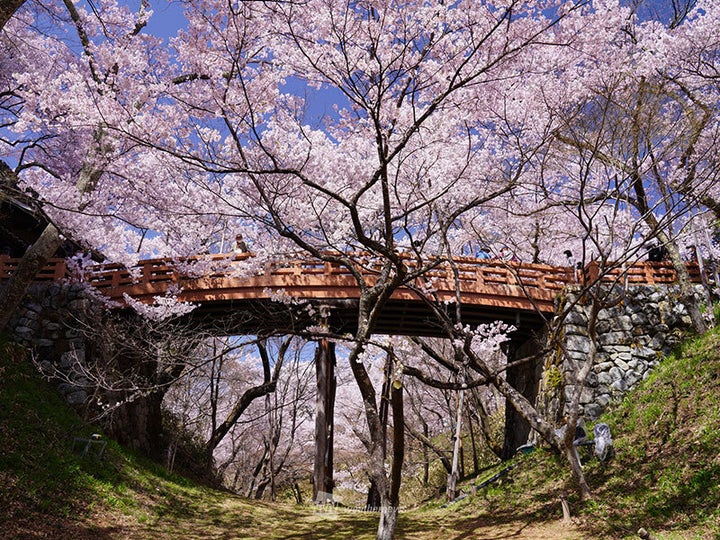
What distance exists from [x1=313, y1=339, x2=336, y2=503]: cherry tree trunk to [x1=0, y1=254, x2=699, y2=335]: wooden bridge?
1209 millimetres

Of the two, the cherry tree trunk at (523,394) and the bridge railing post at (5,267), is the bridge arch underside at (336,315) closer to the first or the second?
the cherry tree trunk at (523,394)

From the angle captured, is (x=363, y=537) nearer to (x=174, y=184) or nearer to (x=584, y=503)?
(x=584, y=503)

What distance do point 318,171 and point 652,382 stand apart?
940 cm

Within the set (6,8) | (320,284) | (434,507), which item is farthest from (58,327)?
(434,507)

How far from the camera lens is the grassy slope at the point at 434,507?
283 inches

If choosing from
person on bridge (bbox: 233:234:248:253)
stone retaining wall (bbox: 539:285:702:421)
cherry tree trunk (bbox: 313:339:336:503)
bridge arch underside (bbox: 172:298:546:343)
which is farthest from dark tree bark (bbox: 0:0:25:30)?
stone retaining wall (bbox: 539:285:702:421)

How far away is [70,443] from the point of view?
998cm

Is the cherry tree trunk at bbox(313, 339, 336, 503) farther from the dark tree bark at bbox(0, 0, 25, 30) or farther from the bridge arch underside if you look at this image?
the dark tree bark at bbox(0, 0, 25, 30)

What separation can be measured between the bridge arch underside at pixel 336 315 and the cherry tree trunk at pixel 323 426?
0.88 metres

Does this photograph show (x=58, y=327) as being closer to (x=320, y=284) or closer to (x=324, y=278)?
(x=320, y=284)

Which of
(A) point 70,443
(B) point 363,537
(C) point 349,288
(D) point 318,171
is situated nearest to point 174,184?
(D) point 318,171

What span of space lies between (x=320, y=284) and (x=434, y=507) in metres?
5.99

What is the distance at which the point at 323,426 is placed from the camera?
12.9 m

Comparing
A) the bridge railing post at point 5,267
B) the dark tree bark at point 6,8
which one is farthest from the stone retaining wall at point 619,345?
the bridge railing post at point 5,267
